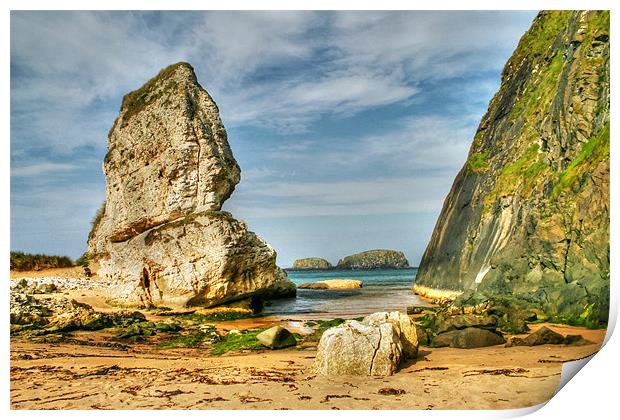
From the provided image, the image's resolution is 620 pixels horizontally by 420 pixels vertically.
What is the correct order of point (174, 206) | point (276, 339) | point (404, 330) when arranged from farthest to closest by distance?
1. point (174, 206)
2. point (276, 339)
3. point (404, 330)

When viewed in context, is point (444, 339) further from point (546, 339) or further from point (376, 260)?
point (376, 260)

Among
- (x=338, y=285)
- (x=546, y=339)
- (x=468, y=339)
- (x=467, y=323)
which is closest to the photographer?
(x=546, y=339)

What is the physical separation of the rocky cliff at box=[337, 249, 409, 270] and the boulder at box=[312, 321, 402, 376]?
5210cm

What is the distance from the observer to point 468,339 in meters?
9.30

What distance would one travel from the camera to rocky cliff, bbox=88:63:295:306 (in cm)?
1600

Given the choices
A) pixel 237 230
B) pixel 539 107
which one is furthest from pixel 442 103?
pixel 539 107

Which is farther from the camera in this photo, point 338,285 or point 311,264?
point 311,264

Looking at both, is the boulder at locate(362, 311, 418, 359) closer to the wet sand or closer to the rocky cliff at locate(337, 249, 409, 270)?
the wet sand

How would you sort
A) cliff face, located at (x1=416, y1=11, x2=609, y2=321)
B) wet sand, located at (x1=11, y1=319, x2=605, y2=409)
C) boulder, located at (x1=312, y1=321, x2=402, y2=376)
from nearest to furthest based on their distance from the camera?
wet sand, located at (x1=11, y1=319, x2=605, y2=409) < boulder, located at (x1=312, y1=321, x2=402, y2=376) < cliff face, located at (x1=416, y1=11, x2=609, y2=321)

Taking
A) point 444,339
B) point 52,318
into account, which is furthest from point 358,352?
point 52,318


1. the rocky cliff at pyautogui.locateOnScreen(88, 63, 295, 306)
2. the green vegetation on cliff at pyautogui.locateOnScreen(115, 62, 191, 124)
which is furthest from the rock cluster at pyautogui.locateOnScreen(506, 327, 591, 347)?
the green vegetation on cliff at pyautogui.locateOnScreen(115, 62, 191, 124)

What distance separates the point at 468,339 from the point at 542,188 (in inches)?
356

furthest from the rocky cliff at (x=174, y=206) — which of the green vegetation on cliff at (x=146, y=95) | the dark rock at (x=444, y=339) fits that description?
the dark rock at (x=444, y=339)

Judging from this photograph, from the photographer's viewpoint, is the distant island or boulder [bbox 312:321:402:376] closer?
boulder [bbox 312:321:402:376]
